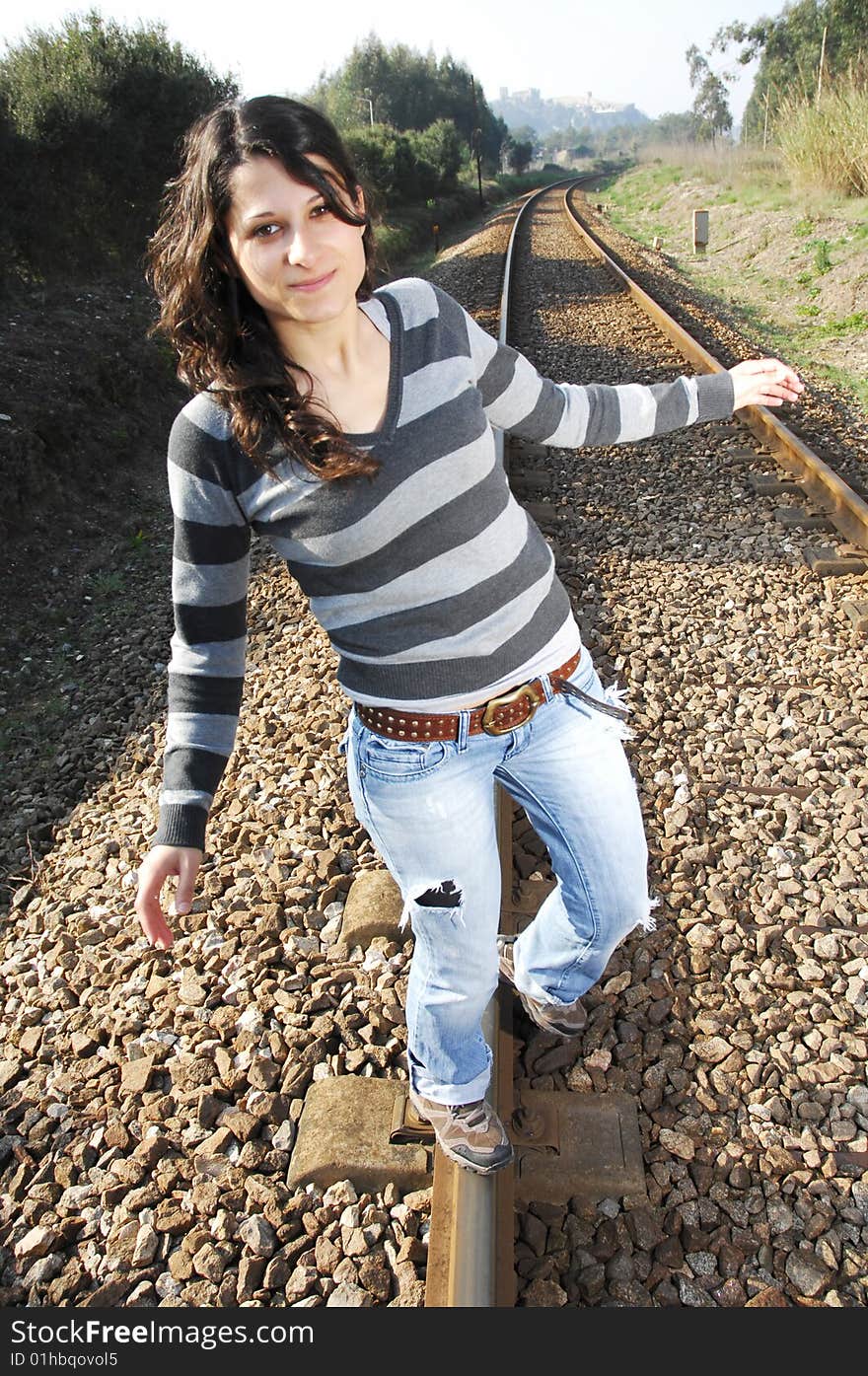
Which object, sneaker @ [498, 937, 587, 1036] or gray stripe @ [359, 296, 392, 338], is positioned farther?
sneaker @ [498, 937, 587, 1036]

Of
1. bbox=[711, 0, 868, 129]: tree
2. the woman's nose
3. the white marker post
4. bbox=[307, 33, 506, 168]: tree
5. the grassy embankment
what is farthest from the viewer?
bbox=[307, 33, 506, 168]: tree

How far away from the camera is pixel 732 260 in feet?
47.9

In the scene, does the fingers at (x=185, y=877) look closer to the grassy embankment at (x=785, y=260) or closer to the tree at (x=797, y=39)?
the grassy embankment at (x=785, y=260)

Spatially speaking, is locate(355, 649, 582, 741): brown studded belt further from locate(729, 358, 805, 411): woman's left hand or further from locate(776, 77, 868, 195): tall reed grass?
locate(776, 77, 868, 195): tall reed grass

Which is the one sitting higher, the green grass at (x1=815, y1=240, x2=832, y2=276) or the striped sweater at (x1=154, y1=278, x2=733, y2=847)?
the striped sweater at (x1=154, y1=278, x2=733, y2=847)

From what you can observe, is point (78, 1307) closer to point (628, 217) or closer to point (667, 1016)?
point (667, 1016)

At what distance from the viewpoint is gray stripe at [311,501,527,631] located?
1.48 m

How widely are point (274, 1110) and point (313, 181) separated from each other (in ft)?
6.36

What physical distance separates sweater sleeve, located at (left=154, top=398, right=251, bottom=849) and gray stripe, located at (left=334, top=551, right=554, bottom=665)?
0.67ft

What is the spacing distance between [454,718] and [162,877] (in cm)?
58

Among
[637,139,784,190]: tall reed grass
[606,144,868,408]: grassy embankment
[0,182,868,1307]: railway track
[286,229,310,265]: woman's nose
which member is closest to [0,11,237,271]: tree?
[606,144,868,408]: grassy embankment

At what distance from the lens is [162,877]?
1624mm

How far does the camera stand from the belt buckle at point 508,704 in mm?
1611

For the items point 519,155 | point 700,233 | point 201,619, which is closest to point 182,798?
point 201,619
